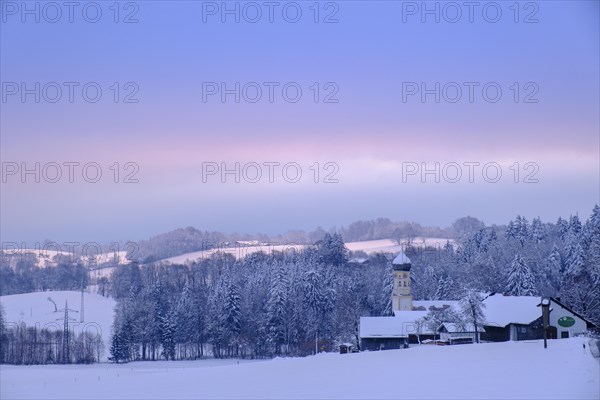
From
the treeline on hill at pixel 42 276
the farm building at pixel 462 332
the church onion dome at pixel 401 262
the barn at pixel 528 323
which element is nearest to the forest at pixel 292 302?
the church onion dome at pixel 401 262

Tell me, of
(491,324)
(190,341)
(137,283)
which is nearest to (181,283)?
(137,283)

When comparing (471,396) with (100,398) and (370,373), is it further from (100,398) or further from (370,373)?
(100,398)

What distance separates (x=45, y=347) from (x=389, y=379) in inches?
2667

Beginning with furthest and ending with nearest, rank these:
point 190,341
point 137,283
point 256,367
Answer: point 137,283 → point 190,341 → point 256,367

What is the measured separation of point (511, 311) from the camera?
56719mm

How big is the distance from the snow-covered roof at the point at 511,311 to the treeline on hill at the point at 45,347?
164ft

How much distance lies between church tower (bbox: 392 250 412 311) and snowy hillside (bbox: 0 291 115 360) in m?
Result: 39.8

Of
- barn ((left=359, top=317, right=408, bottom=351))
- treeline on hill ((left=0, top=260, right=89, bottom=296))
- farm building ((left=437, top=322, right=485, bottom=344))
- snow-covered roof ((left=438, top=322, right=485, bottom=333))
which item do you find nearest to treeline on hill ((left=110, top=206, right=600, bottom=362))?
barn ((left=359, top=317, right=408, bottom=351))

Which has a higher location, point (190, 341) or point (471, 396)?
point (471, 396)

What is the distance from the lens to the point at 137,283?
12681 centimetres

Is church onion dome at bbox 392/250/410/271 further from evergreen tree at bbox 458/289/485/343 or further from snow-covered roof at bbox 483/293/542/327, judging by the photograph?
evergreen tree at bbox 458/289/485/343

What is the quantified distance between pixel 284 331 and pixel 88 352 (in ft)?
81.0

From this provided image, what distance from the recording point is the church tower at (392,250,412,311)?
7525 centimetres

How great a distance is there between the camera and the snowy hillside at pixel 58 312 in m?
104
